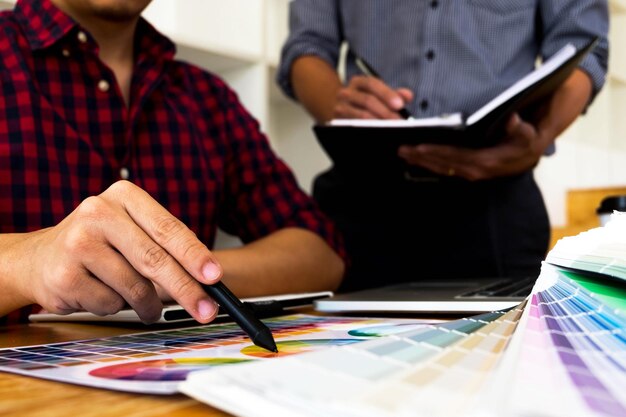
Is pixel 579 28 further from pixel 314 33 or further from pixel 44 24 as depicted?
pixel 44 24

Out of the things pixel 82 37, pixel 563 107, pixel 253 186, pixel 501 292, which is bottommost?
pixel 501 292

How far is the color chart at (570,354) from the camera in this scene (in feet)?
0.59

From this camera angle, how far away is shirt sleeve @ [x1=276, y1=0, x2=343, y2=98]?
1.24m

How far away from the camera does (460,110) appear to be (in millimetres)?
1139

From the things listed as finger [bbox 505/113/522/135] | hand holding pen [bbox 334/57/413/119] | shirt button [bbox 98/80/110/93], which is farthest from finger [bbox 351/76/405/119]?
shirt button [bbox 98/80/110/93]

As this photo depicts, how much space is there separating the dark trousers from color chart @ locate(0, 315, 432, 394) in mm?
643

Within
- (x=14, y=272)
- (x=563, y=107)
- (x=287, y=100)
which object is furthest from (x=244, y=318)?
(x=287, y=100)

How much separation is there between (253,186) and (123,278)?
68 cm

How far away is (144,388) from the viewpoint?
0.89 feet

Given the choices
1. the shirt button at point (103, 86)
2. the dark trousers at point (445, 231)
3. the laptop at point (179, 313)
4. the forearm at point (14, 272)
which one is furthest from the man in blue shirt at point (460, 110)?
the forearm at point (14, 272)

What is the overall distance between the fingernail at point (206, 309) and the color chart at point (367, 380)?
0.16 meters

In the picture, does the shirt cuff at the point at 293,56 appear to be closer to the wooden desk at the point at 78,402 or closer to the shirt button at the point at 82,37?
the shirt button at the point at 82,37

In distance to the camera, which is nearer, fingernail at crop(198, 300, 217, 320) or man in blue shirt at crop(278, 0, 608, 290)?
fingernail at crop(198, 300, 217, 320)

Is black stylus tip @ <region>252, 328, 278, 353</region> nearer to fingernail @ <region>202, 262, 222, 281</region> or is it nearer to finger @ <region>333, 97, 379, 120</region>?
fingernail @ <region>202, 262, 222, 281</region>
